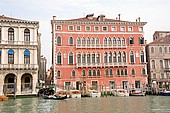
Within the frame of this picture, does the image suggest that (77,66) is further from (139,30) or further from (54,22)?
(139,30)

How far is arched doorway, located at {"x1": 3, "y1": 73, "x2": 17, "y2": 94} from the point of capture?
83.9 feet

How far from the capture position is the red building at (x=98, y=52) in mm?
31578

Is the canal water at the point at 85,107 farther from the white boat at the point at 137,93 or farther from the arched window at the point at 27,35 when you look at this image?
the arched window at the point at 27,35

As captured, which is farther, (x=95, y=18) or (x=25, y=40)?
(x=95, y=18)

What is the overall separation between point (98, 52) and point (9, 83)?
38.8 ft

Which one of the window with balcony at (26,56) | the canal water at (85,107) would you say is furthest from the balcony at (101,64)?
the canal water at (85,107)

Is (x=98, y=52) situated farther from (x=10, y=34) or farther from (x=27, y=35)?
(x=10, y=34)

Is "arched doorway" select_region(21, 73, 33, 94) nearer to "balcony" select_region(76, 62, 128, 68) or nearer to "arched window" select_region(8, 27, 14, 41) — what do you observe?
"arched window" select_region(8, 27, 14, 41)

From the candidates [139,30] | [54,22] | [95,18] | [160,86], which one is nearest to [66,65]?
[54,22]

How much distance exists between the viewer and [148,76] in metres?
35.2

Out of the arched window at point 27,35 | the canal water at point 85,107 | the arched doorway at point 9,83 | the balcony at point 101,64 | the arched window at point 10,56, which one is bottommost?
the canal water at point 85,107

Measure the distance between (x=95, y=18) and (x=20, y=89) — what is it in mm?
14150

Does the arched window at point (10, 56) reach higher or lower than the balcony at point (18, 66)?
higher

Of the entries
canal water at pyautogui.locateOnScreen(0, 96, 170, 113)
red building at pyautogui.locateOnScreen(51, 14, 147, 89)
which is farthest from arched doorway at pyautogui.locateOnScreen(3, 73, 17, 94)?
canal water at pyautogui.locateOnScreen(0, 96, 170, 113)
